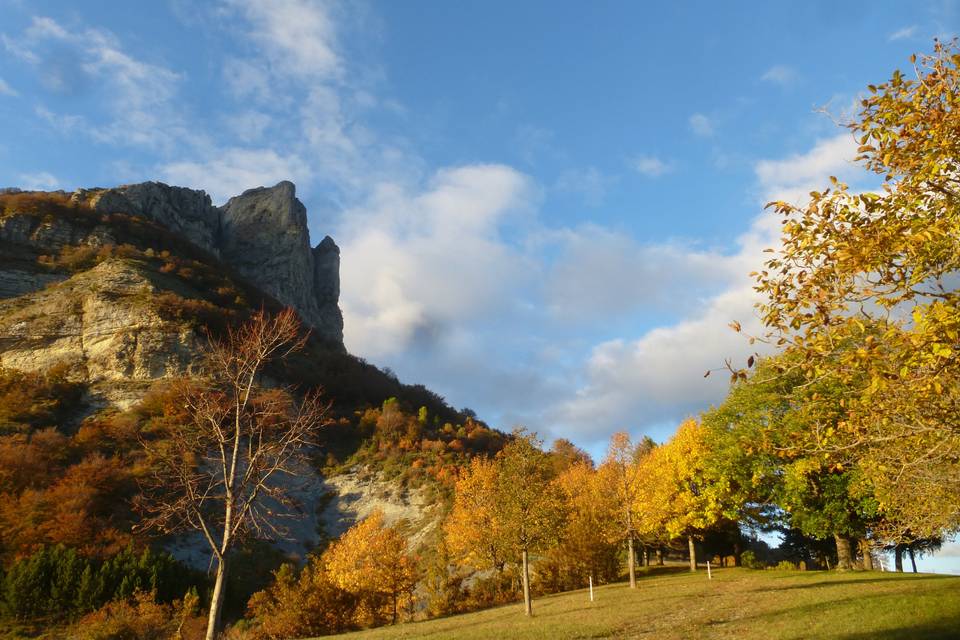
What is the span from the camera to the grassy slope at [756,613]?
16094 millimetres

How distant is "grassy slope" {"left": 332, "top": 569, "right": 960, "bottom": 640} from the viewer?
52.8 ft

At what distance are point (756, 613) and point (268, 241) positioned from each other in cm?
13985

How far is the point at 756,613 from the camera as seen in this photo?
2019 centimetres

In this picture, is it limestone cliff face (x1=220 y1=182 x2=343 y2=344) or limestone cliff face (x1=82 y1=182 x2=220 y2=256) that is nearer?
limestone cliff face (x1=82 y1=182 x2=220 y2=256)

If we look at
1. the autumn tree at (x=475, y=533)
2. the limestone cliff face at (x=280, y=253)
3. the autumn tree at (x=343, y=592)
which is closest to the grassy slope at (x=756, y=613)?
the autumn tree at (x=343, y=592)

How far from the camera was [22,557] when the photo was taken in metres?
32.3

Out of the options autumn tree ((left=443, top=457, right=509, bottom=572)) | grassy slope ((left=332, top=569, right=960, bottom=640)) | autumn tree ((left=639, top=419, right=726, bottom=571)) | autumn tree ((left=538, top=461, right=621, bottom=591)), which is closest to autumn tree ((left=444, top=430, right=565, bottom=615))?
grassy slope ((left=332, top=569, right=960, bottom=640))

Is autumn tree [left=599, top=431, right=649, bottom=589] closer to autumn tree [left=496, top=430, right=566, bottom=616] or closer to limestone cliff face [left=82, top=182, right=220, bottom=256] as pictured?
autumn tree [left=496, top=430, right=566, bottom=616]

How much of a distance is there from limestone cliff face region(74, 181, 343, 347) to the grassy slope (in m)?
104

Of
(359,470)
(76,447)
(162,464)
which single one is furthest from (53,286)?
(359,470)

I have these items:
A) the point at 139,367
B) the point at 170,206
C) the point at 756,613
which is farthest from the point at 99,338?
the point at 756,613

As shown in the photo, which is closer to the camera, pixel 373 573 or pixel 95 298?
pixel 373 573

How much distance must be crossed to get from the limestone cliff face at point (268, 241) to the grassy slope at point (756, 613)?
342 ft

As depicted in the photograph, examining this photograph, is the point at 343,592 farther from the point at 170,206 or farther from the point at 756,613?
the point at 170,206
